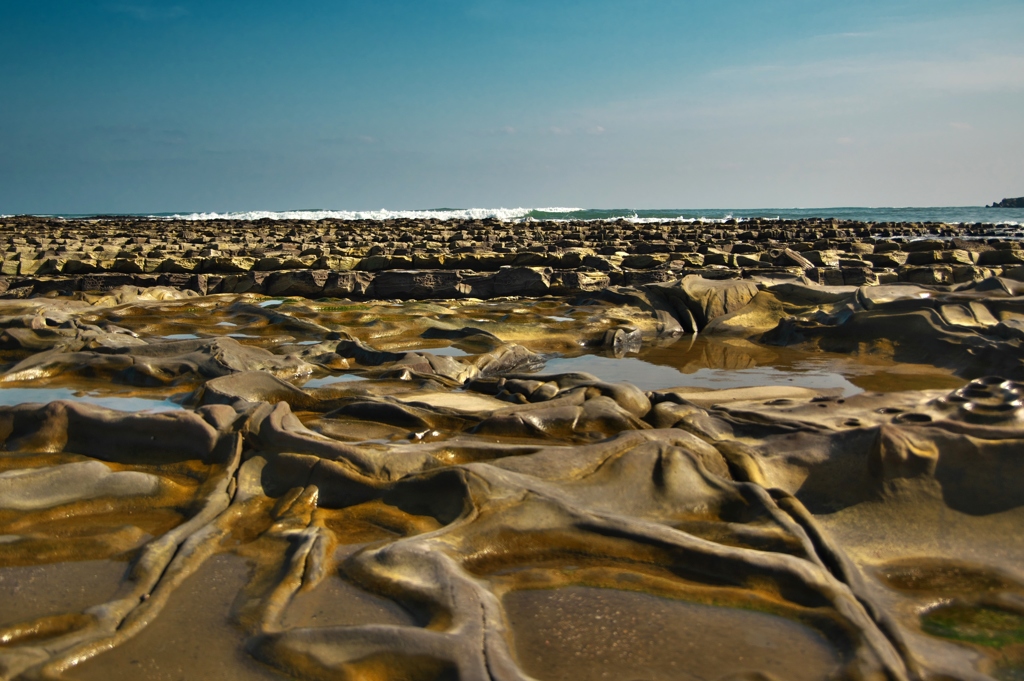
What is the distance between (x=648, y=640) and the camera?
2154mm

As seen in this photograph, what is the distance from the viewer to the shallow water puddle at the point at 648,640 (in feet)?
6.59

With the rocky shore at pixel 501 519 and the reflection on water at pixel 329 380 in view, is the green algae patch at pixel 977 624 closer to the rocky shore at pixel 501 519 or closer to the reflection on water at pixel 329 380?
the rocky shore at pixel 501 519

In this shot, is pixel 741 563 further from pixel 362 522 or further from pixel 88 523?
pixel 88 523

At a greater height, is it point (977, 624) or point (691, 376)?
point (977, 624)

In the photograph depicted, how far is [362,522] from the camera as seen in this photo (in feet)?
9.61

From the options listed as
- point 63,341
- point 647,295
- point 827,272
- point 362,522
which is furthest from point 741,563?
point 827,272

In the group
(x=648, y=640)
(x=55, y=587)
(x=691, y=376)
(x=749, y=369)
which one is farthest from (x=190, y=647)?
(x=749, y=369)

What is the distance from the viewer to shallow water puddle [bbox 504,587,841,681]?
2.01 m

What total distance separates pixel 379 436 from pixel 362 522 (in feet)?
2.89

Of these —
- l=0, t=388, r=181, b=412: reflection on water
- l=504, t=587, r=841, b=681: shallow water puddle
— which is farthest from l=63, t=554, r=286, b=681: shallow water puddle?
l=0, t=388, r=181, b=412: reflection on water

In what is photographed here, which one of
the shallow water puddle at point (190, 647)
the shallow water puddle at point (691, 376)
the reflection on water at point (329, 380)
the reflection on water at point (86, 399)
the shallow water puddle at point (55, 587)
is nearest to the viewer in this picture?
the shallow water puddle at point (190, 647)

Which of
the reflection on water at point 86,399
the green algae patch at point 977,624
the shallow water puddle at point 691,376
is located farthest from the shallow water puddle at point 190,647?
the shallow water puddle at point 691,376

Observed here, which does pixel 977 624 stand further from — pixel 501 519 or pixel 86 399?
pixel 86 399

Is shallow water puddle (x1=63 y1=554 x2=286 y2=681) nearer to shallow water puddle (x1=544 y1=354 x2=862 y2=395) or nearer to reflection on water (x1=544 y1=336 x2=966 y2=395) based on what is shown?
shallow water puddle (x1=544 y1=354 x2=862 y2=395)
